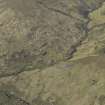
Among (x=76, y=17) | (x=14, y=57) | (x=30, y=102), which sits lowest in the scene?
(x=30, y=102)

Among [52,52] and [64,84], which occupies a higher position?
[52,52]

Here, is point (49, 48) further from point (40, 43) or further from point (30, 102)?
point (30, 102)

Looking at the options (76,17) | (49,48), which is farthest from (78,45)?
(76,17)

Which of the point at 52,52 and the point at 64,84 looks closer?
the point at 64,84

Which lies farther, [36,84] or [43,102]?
[36,84]

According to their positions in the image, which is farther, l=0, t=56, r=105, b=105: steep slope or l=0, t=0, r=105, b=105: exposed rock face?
l=0, t=0, r=105, b=105: exposed rock face

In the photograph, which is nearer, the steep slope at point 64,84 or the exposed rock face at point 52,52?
the steep slope at point 64,84

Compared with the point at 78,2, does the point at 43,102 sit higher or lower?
lower

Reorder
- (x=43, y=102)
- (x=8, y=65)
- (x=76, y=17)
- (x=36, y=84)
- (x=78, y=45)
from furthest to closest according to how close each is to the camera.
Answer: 1. (x=76, y=17)
2. (x=78, y=45)
3. (x=8, y=65)
4. (x=36, y=84)
5. (x=43, y=102)
